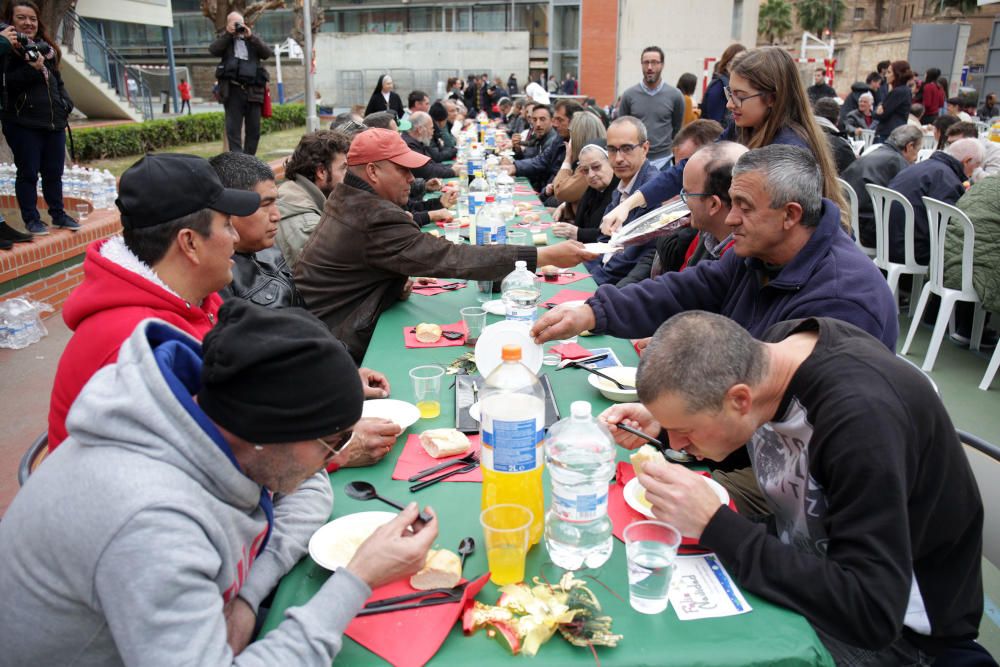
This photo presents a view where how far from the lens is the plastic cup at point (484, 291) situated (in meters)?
4.09

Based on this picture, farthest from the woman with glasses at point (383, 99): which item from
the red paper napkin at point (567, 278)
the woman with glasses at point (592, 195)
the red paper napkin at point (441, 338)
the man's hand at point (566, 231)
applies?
the red paper napkin at point (441, 338)

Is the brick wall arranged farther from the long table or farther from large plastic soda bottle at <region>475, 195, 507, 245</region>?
the long table

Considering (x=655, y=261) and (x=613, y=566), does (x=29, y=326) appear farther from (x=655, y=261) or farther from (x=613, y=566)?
(x=613, y=566)

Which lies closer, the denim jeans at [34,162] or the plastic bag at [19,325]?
the plastic bag at [19,325]

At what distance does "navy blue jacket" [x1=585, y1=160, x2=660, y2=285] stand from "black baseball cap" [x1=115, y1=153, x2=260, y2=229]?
3.01 m

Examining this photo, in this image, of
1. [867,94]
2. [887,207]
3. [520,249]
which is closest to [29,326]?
[520,249]

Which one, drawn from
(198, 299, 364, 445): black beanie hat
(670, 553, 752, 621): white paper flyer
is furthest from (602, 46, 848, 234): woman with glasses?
(198, 299, 364, 445): black beanie hat

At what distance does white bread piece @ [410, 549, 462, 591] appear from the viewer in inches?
66.4

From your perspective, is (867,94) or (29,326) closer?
(29,326)

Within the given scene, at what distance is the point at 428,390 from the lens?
8.98 feet

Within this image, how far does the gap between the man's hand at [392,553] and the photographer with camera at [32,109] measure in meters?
6.54

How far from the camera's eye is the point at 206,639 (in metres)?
1.30

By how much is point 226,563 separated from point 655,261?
3.64 meters

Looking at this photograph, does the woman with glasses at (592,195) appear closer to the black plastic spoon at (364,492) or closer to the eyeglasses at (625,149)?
the eyeglasses at (625,149)
